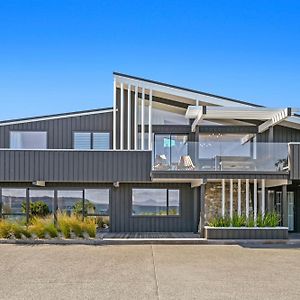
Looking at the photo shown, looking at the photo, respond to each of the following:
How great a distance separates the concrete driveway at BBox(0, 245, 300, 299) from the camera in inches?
362

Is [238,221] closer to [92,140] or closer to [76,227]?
[76,227]

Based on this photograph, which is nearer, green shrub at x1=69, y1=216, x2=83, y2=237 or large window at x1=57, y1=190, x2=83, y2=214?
green shrub at x1=69, y1=216, x2=83, y2=237

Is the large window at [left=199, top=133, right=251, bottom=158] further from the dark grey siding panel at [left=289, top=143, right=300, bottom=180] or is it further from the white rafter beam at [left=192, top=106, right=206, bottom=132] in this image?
the dark grey siding panel at [left=289, top=143, right=300, bottom=180]

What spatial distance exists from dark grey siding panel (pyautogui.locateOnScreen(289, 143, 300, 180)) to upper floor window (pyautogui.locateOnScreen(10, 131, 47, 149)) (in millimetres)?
10605

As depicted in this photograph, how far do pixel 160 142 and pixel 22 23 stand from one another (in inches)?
303

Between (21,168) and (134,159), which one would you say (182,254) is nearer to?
(134,159)

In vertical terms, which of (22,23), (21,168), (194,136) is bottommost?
(21,168)

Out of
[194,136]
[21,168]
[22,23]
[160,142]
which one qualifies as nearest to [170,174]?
[160,142]

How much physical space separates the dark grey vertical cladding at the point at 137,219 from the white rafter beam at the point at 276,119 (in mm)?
4572

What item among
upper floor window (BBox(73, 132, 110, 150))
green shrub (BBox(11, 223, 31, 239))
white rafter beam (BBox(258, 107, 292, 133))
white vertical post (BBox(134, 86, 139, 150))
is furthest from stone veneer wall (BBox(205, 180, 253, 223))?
green shrub (BBox(11, 223, 31, 239))

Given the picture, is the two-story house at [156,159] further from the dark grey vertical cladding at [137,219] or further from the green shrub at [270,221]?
the green shrub at [270,221]

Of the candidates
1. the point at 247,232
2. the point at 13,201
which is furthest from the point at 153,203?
the point at 13,201

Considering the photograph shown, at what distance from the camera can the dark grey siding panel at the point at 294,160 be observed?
728 inches

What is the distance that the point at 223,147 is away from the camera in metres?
19.3
